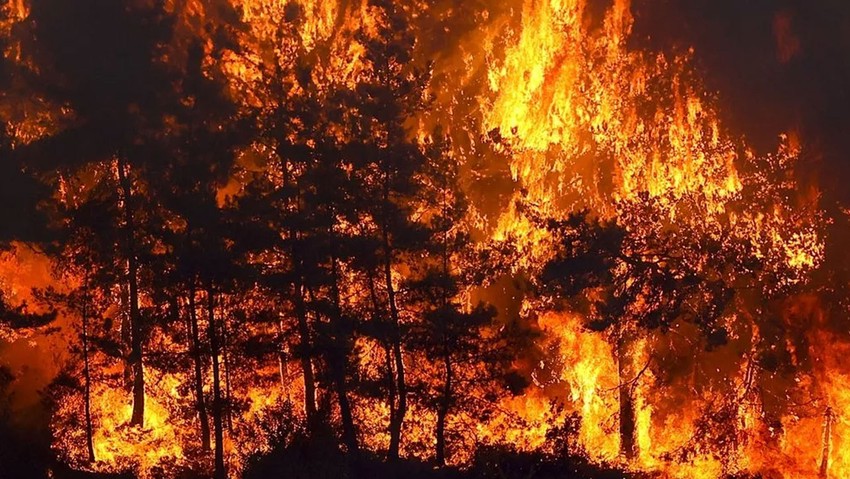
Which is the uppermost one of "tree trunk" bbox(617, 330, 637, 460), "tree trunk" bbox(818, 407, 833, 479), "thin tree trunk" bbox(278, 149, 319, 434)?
"thin tree trunk" bbox(278, 149, 319, 434)

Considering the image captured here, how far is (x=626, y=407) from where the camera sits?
83.1 ft

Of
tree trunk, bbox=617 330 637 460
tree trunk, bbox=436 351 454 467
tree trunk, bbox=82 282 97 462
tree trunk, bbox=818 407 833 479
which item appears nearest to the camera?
tree trunk, bbox=436 351 454 467

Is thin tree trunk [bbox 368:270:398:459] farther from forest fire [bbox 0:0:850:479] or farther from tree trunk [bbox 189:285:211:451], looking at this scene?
tree trunk [bbox 189:285:211:451]

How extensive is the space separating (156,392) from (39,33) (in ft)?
42.1

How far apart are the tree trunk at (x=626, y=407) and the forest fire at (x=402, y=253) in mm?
115

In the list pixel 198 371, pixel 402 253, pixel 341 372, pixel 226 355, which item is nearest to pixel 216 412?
pixel 198 371

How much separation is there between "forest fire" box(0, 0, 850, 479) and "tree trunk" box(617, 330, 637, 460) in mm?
115

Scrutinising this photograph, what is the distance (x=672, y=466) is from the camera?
24.2 meters

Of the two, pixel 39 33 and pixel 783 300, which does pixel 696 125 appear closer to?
pixel 783 300

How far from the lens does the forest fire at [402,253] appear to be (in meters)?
20.7

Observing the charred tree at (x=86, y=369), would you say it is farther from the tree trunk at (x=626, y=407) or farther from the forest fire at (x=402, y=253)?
the tree trunk at (x=626, y=407)

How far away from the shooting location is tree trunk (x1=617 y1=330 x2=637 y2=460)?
25.3 metres

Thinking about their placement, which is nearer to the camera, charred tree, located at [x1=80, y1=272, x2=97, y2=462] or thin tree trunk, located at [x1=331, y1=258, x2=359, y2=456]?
thin tree trunk, located at [x1=331, y1=258, x2=359, y2=456]

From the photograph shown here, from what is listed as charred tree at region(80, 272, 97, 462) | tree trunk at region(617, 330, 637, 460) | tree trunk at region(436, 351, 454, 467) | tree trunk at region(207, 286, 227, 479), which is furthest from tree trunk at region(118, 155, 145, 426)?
tree trunk at region(617, 330, 637, 460)
